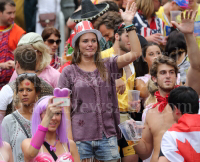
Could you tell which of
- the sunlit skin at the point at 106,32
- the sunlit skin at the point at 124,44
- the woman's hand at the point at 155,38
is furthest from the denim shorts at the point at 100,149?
Result: the woman's hand at the point at 155,38

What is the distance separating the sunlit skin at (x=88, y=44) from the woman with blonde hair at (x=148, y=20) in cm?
250

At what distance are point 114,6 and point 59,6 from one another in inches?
58.5

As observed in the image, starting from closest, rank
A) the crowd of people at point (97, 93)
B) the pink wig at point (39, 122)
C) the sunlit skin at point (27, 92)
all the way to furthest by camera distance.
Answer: the crowd of people at point (97, 93) < the pink wig at point (39, 122) < the sunlit skin at point (27, 92)

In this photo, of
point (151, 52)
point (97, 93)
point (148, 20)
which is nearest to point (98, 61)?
point (97, 93)

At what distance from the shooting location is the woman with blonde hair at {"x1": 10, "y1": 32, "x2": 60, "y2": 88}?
6.12 meters

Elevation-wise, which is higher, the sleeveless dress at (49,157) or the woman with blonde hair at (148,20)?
the woman with blonde hair at (148,20)

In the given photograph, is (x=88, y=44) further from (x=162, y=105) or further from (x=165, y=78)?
(x=162, y=105)

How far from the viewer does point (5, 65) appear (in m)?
6.92

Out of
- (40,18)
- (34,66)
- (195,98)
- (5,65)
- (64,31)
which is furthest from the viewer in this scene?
(64,31)

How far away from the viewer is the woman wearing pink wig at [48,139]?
13.4ft

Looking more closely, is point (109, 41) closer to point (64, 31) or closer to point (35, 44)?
point (35, 44)

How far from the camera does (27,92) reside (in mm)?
5270

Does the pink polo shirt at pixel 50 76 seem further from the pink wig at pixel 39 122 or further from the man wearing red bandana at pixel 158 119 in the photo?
the pink wig at pixel 39 122

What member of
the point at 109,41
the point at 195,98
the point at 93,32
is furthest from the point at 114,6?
the point at 195,98
